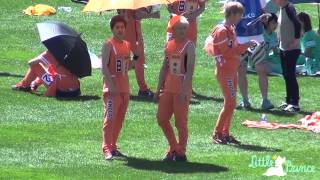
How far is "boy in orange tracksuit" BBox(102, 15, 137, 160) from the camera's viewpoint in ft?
43.2

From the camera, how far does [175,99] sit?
516 inches

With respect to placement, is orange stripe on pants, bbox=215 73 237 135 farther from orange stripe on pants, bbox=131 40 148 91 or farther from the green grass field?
orange stripe on pants, bbox=131 40 148 91

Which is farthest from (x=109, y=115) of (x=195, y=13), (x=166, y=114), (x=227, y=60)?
(x=195, y=13)

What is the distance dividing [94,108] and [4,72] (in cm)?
334

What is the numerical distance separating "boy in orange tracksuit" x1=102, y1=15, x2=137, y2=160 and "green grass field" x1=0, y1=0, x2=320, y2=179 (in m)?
0.28

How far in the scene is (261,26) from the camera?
1809 cm

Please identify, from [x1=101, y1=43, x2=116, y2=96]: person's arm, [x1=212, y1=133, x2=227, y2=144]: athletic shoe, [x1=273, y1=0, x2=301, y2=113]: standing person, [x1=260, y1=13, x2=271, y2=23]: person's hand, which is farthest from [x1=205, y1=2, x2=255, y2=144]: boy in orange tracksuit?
[x1=260, y1=13, x2=271, y2=23]: person's hand

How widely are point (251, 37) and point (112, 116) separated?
5.42 m

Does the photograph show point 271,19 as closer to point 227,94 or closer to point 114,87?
point 227,94

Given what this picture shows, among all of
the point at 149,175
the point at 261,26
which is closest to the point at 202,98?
the point at 261,26

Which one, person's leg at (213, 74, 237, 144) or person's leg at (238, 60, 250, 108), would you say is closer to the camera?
person's leg at (213, 74, 237, 144)

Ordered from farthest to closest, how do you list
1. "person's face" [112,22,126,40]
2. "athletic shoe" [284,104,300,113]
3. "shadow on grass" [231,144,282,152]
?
1. "athletic shoe" [284,104,300,113]
2. "shadow on grass" [231,144,282,152]
3. "person's face" [112,22,126,40]

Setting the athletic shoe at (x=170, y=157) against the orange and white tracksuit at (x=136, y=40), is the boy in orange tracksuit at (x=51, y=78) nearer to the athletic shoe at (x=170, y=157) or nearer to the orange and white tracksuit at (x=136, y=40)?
the orange and white tracksuit at (x=136, y=40)

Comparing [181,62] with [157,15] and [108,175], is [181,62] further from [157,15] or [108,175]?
[157,15]
